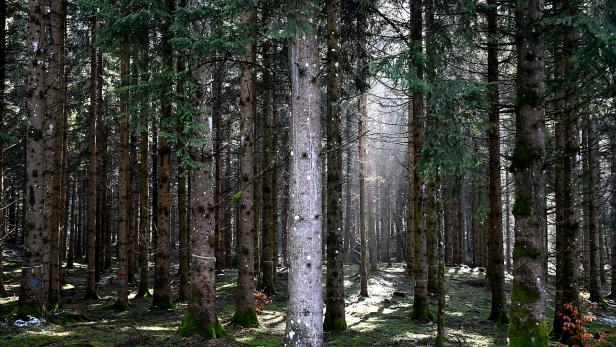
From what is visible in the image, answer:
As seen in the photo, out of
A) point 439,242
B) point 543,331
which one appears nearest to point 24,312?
point 439,242

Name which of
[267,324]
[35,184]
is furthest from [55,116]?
[267,324]

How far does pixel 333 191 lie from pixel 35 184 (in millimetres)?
7340

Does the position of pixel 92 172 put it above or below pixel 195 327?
above

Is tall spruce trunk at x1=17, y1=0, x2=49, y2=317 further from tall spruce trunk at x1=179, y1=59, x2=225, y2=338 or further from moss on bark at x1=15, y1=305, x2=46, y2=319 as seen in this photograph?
tall spruce trunk at x1=179, y1=59, x2=225, y2=338

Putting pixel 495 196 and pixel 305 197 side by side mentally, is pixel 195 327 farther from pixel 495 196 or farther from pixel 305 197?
pixel 495 196

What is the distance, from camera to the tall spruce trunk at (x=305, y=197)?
6102mm

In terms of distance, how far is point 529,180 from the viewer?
640 centimetres

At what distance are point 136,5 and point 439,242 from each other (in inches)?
311

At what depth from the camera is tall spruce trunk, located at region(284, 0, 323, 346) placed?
240 inches

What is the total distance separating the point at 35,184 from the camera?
1095cm

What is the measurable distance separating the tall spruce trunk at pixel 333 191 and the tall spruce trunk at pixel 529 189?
4.83 meters

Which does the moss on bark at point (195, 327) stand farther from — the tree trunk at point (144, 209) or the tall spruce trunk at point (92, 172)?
the tall spruce trunk at point (92, 172)

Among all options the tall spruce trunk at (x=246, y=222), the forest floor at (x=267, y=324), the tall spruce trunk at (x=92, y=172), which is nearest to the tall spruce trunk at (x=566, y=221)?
the forest floor at (x=267, y=324)

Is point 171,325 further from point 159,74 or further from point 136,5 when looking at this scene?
point 136,5
